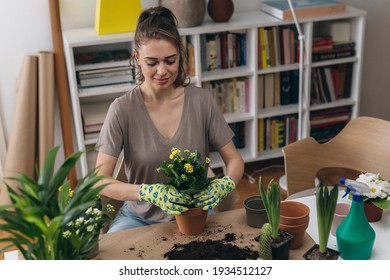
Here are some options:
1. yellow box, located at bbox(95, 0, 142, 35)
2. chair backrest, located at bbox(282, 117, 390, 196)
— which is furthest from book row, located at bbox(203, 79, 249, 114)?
chair backrest, located at bbox(282, 117, 390, 196)

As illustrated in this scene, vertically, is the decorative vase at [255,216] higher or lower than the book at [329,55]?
lower

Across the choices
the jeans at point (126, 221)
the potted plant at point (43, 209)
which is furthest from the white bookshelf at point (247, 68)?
the potted plant at point (43, 209)

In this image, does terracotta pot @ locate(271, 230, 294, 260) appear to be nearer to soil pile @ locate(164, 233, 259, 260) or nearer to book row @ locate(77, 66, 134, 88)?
soil pile @ locate(164, 233, 259, 260)

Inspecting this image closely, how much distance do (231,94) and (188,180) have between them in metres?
1.84

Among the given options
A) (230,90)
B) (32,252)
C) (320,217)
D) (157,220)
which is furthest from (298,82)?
(32,252)

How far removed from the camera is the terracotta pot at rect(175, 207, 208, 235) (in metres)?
1.37

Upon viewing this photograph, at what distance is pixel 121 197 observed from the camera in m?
1.62

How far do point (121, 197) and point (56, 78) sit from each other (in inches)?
59.6

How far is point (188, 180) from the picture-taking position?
4.42 feet

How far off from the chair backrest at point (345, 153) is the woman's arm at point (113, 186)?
1.99 ft

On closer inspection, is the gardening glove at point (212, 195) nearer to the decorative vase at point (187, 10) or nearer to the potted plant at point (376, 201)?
the potted plant at point (376, 201)

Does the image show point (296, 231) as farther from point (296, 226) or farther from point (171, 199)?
point (171, 199)

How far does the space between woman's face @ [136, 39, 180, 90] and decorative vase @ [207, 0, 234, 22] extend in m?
1.28

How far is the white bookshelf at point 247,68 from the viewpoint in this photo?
2.77 metres
